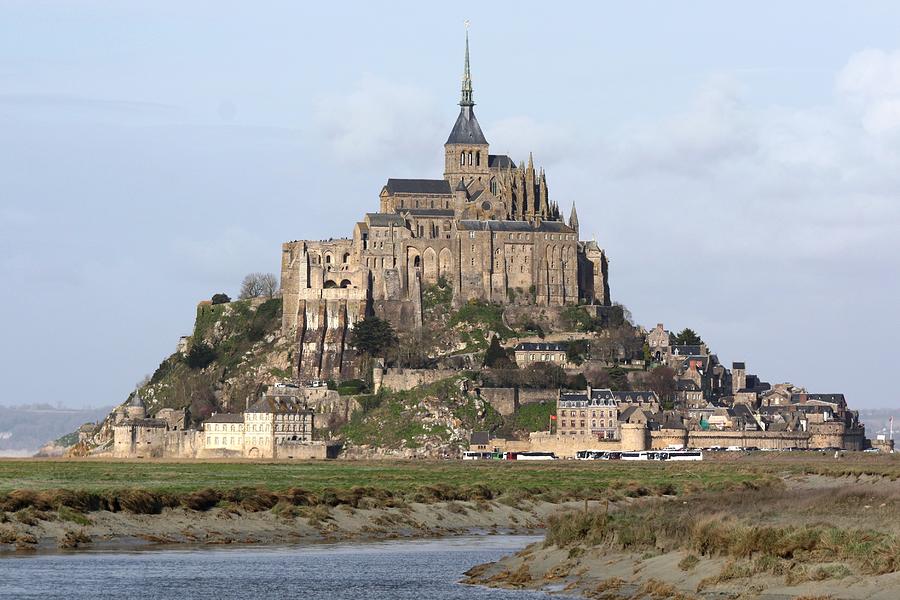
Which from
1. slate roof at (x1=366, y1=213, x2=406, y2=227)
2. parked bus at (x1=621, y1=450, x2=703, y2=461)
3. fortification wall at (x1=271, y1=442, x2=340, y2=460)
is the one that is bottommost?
parked bus at (x1=621, y1=450, x2=703, y2=461)

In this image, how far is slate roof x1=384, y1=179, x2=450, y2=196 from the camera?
158 meters

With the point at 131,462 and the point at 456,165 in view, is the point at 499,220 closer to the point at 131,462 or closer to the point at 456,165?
the point at 456,165

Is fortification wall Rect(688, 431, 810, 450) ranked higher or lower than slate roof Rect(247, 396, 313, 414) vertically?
lower

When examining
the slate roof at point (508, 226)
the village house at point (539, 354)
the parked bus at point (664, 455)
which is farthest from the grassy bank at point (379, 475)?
the slate roof at point (508, 226)

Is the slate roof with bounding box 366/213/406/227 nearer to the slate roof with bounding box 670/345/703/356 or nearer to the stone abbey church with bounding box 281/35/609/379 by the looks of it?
the stone abbey church with bounding box 281/35/609/379

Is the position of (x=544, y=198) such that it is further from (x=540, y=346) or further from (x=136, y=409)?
(x=136, y=409)

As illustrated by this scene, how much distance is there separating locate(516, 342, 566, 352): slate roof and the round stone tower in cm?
3240

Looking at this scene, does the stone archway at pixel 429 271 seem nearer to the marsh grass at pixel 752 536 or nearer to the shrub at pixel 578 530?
the marsh grass at pixel 752 536

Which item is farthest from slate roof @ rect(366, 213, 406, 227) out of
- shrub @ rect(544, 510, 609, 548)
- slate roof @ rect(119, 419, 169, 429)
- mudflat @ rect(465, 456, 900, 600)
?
shrub @ rect(544, 510, 609, 548)

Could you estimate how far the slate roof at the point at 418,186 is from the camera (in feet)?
517

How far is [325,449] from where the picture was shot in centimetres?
13625

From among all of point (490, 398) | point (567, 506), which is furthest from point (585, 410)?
point (567, 506)

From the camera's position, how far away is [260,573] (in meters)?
48.9

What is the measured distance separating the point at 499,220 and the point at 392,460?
30261 mm
